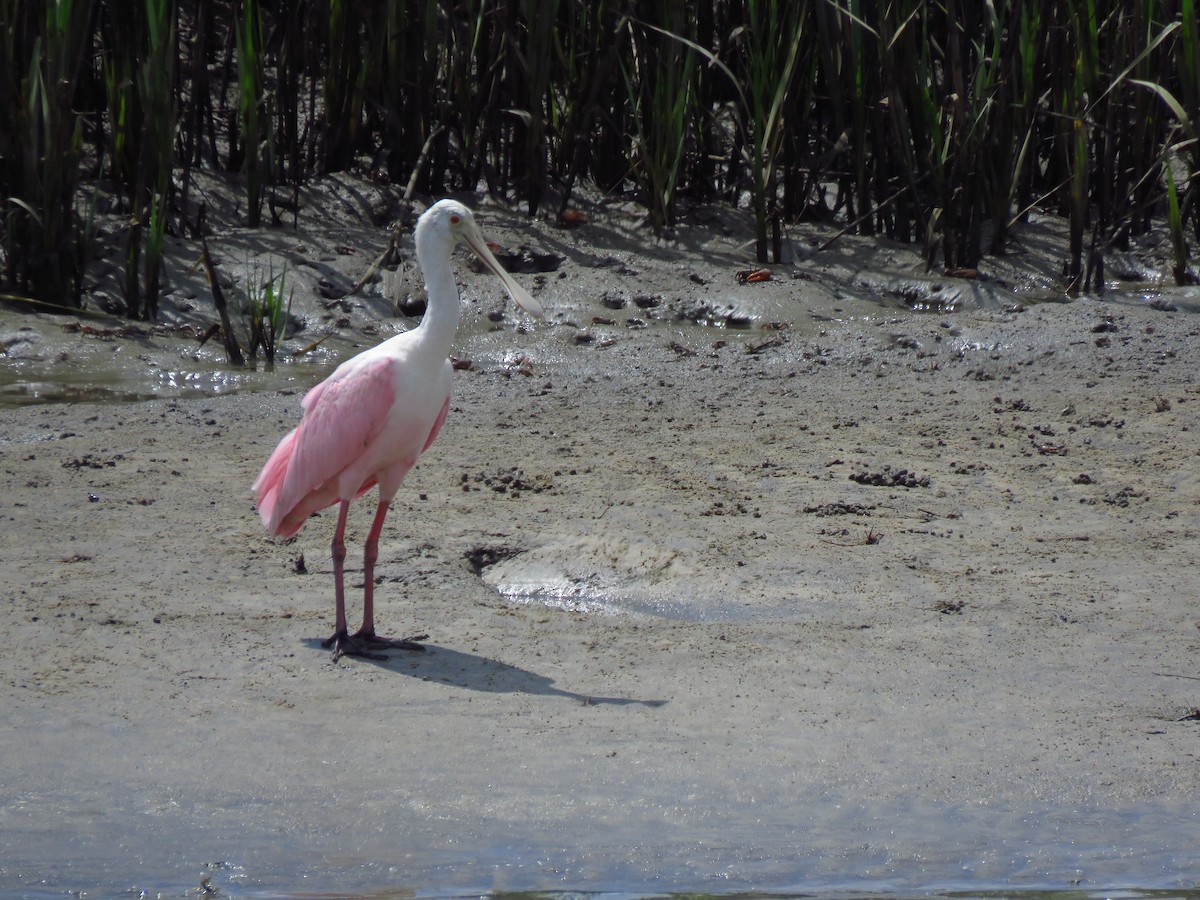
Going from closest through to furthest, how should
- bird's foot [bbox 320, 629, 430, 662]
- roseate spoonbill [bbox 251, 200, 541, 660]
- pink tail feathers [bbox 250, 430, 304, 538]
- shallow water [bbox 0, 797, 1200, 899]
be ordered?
shallow water [bbox 0, 797, 1200, 899] < bird's foot [bbox 320, 629, 430, 662] < roseate spoonbill [bbox 251, 200, 541, 660] < pink tail feathers [bbox 250, 430, 304, 538]

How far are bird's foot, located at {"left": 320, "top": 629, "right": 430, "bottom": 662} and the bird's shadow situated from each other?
0.6 inches

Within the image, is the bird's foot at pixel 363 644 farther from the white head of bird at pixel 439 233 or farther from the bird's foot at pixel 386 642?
the white head of bird at pixel 439 233

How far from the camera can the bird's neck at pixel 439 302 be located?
185 inches

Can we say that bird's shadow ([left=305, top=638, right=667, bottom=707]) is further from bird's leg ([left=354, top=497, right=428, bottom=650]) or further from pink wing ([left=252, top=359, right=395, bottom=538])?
pink wing ([left=252, top=359, right=395, bottom=538])

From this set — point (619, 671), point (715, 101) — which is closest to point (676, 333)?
point (715, 101)

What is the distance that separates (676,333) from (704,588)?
358 cm

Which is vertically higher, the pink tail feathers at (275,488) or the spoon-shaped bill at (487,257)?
the spoon-shaped bill at (487,257)

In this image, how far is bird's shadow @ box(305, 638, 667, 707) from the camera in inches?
162

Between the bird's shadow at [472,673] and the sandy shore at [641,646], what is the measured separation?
0.01 meters

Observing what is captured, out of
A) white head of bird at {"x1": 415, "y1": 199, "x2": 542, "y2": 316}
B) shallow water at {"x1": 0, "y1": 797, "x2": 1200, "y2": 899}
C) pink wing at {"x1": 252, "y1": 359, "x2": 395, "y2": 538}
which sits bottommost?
shallow water at {"x1": 0, "y1": 797, "x2": 1200, "y2": 899}

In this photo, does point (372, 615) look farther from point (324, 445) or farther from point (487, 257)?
point (487, 257)

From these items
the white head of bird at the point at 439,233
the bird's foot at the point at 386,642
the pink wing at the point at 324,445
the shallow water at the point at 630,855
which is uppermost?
the white head of bird at the point at 439,233

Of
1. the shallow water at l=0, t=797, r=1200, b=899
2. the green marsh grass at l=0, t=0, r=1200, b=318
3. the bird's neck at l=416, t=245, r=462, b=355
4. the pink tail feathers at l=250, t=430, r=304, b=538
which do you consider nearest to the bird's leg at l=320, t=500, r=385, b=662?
the pink tail feathers at l=250, t=430, r=304, b=538

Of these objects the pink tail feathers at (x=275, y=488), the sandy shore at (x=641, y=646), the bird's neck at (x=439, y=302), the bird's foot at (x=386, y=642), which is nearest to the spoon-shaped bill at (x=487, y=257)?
the bird's neck at (x=439, y=302)
